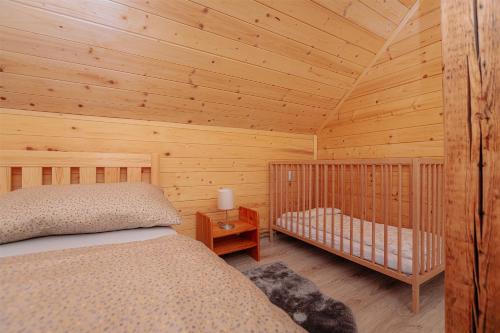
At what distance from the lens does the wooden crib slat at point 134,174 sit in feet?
6.10

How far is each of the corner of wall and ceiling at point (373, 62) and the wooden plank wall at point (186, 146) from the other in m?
0.34

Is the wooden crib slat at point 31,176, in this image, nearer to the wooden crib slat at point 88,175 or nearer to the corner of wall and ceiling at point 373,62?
the wooden crib slat at point 88,175

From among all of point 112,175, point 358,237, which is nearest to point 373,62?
point 358,237

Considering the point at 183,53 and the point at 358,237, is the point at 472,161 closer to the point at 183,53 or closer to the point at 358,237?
the point at 358,237

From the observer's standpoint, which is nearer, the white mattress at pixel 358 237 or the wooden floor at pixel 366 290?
the wooden floor at pixel 366 290

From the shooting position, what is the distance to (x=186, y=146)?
7.27 ft

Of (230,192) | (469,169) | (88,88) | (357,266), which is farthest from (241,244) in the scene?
(469,169)

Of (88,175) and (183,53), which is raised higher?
(183,53)

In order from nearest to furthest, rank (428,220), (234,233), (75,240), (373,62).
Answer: (75,240) → (428,220) → (234,233) → (373,62)

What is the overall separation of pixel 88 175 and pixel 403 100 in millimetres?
2717

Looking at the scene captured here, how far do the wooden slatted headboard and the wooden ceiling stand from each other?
1.17 ft

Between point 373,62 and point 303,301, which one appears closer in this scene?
point 303,301

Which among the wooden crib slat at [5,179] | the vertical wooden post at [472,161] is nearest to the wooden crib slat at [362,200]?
the vertical wooden post at [472,161]

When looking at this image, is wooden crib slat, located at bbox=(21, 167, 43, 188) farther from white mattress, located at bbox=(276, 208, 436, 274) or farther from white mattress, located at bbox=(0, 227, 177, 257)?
white mattress, located at bbox=(276, 208, 436, 274)
